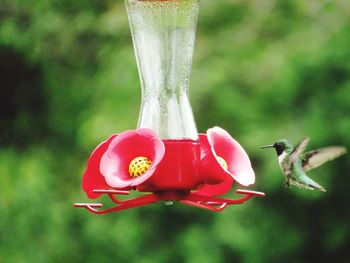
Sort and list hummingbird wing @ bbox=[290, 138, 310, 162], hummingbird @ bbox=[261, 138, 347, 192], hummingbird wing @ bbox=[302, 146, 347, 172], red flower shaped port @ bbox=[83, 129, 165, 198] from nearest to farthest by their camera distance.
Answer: red flower shaped port @ bbox=[83, 129, 165, 198]
hummingbird wing @ bbox=[302, 146, 347, 172]
hummingbird wing @ bbox=[290, 138, 310, 162]
hummingbird @ bbox=[261, 138, 347, 192]

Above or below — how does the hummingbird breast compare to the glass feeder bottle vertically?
below

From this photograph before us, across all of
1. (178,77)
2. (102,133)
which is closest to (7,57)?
(102,133)

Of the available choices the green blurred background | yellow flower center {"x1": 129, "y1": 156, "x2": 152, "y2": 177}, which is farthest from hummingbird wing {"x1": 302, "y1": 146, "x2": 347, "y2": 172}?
the green blurred background

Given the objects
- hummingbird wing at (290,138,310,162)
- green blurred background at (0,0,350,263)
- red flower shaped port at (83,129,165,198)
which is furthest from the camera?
green blurred background at (0,0,350,263)

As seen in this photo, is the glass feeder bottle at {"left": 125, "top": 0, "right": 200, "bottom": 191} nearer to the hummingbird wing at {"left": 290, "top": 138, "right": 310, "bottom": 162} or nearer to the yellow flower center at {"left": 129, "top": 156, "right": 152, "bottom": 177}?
the yellow flower center at {"left": 129, "top": 156, "right": 152, "bottom": 177}

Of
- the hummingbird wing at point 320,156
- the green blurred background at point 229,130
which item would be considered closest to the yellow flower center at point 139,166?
the hummingbird wing at point 320,156

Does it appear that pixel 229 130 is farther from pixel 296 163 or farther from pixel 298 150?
pixel 298 150

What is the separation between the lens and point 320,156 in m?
5.25

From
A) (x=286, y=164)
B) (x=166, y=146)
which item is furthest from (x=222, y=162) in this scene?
(x=286, y=164)

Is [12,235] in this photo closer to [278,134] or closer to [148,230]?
[148,230]

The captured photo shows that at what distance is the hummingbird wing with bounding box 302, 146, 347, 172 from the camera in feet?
16.6

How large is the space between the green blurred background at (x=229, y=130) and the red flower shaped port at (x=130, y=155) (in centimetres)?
303

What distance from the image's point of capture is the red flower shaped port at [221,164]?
462 centimetres

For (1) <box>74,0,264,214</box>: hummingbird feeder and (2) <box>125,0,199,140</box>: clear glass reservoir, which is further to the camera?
(2) <box>125,0,199,140</box>: clear glass reservoir
